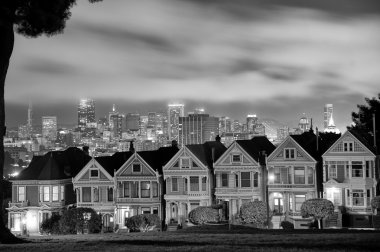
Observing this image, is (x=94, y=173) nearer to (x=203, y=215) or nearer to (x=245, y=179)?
(x=203, y=215)

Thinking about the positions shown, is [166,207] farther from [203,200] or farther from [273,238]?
[273,238]

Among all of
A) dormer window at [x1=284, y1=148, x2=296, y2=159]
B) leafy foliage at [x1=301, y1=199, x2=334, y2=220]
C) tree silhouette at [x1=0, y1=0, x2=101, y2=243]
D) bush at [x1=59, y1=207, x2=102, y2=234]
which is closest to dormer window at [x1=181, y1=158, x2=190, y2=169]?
dormer window at [x1=284, y1=148, x2=296, y2=159]

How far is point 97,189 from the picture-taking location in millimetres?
61094

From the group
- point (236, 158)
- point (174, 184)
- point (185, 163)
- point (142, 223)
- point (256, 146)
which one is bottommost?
point (142, 223)

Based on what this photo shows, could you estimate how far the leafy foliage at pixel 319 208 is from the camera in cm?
4953

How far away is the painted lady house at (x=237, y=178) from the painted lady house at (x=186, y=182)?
110 cm

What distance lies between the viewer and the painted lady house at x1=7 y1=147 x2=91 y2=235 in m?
62.0

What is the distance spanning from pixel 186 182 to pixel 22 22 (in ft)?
102

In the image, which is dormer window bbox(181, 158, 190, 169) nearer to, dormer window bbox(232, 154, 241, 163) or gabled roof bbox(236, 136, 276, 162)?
dormer window bbox(232, 154, 241, 163)

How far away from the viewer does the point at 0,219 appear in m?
28.1

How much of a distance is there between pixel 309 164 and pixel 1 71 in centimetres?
3340

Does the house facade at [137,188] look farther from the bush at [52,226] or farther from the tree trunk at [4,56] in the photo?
the tree trunk at [4,56]

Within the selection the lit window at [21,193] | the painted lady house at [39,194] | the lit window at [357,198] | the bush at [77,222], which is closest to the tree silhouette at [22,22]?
the bush at [77,222]

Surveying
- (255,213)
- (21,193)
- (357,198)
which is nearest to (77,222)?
(255,213)
